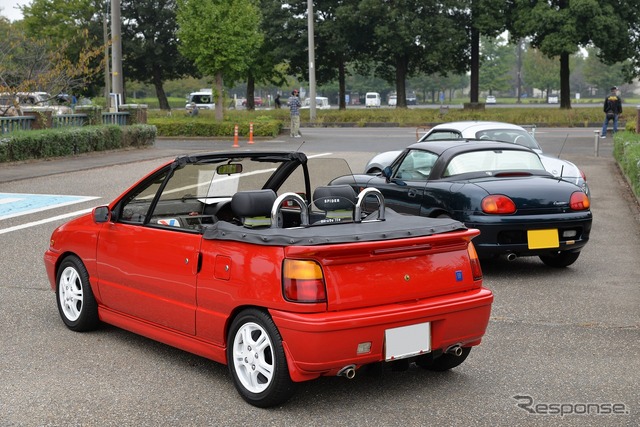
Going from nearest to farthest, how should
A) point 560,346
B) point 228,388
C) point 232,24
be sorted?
point 228,388
point 560,346
point 232,24

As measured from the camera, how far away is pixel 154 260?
6.10 meters

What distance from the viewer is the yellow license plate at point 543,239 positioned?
9266 mm

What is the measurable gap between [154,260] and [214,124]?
30.9m

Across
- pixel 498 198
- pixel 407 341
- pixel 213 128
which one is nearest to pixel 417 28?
pixel 213 128

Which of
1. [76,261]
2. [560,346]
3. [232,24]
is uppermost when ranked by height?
[232,24]

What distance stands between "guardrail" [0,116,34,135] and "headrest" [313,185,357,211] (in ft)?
64.0

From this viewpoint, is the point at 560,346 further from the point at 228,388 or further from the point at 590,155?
the point at 590,155

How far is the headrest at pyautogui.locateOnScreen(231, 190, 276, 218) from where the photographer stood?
5.70 meters

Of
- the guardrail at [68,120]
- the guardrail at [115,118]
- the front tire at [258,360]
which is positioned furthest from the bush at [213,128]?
the front tire at [258,360]

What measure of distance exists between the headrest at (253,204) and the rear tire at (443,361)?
1353mm

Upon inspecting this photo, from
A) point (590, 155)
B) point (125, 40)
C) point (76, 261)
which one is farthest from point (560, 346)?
point (125, 40)

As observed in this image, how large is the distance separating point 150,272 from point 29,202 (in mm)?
10415

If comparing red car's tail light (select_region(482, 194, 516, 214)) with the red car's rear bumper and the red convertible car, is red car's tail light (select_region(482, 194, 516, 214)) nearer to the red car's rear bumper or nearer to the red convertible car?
the red convertible car

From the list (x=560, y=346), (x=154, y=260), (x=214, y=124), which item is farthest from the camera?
(x=214, y=124)
